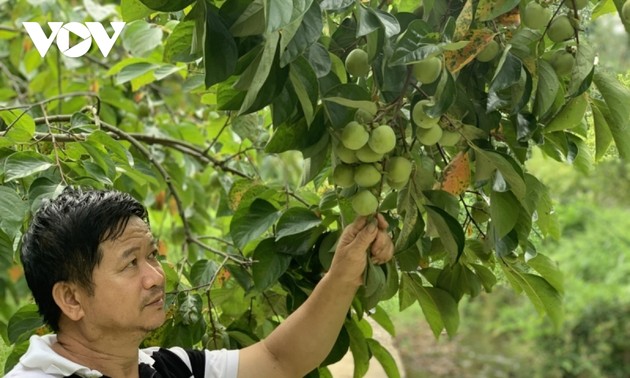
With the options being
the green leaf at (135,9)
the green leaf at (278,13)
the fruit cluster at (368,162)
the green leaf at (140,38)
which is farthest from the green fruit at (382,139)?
the green leaf at (140,38)

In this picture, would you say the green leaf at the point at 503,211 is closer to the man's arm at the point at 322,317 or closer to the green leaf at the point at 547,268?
the man's arm at the point at 322,317

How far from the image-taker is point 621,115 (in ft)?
3.95

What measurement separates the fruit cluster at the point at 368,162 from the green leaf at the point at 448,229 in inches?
3.0

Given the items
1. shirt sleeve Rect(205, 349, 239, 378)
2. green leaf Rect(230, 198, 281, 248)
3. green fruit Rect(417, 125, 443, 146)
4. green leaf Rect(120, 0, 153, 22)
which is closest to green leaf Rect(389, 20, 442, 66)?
green fruit Rect(417, 125, 443, 146)

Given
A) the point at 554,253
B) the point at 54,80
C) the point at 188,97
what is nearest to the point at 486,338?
the point at 554,253

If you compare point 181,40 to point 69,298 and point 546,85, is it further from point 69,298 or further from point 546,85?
point 546,85

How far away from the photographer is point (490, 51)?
3.75 ft

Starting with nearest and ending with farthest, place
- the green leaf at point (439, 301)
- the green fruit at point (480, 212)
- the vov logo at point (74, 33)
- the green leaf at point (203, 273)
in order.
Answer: the green fruit at point (480, 212) < the green leaf at point (439, 301) < the green leaf at point (203, 273) < the vov logo at point (74, 33)

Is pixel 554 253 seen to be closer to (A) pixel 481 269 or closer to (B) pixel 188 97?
(B) pixel 188 97

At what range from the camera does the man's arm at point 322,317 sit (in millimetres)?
1334

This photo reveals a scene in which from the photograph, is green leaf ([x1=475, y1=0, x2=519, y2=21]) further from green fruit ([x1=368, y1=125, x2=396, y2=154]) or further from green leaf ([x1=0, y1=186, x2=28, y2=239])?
green leaf ([x1=0, y1=186, x2=28, y2=239])

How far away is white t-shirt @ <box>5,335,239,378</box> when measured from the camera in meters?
1.21

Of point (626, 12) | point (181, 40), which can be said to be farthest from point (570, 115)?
point (181, 40)

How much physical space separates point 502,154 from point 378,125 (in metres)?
0.15
